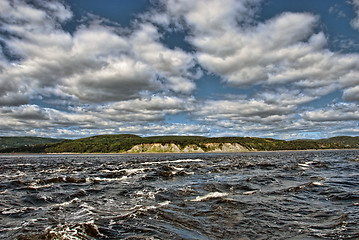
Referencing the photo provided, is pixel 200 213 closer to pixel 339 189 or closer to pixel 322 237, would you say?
pixel 322 237

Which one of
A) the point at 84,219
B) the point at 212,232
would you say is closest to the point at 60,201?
the point at 84,219

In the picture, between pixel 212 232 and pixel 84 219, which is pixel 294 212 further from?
pixel 84 219

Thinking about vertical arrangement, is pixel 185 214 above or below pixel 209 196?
above

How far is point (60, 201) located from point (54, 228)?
8630mm

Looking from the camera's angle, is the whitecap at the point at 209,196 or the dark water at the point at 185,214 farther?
the whitecap at the point at 209,196

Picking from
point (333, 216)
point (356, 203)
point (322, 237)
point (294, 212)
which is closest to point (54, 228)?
point (322, 237)

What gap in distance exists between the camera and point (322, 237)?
1055 cm

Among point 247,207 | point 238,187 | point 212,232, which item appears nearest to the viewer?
point 212,232

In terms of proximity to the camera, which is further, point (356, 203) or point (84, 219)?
point (356, 203)

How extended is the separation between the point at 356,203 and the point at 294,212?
5.90 metres

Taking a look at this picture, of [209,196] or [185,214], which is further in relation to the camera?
[209,196]

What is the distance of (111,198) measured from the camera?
20.6m

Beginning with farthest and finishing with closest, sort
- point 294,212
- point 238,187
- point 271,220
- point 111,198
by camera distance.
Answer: point 238,187 < point 111,198 < point 294,212 < point 271,220

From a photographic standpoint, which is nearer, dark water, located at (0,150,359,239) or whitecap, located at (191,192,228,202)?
dark water, located at (0,150,359,239)
